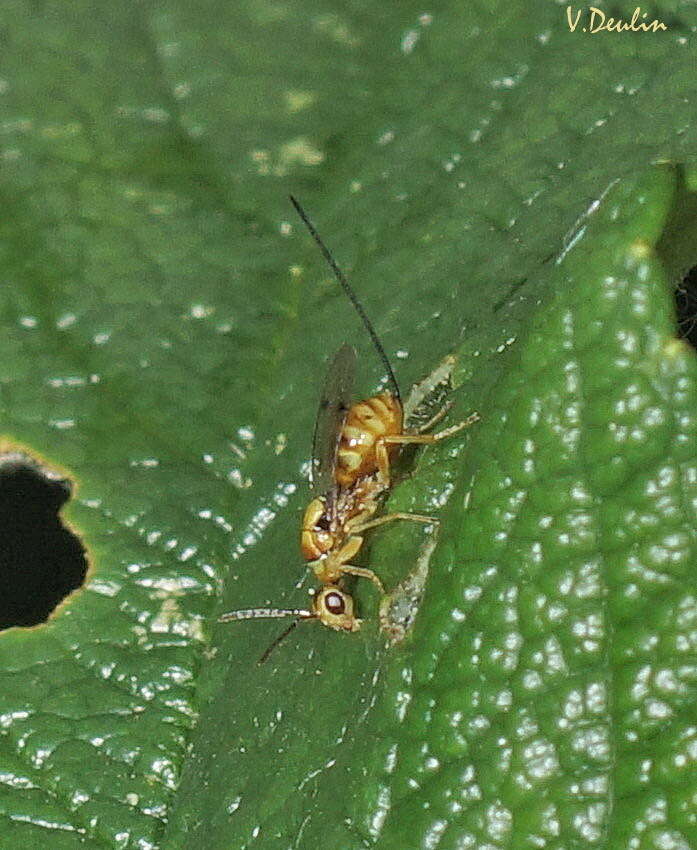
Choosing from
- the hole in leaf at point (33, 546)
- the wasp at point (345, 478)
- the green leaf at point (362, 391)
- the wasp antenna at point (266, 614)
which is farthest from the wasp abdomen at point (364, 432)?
the hole in leaf at point (33, 546)

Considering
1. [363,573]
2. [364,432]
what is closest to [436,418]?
[364,432]

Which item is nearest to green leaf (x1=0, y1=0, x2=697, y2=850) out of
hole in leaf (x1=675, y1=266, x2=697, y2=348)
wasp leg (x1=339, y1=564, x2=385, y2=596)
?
wasp leg (x1=339, y1=564, x2=385, y2=596)

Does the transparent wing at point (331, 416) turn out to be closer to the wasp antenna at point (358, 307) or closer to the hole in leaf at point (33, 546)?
the wasp antenna at point (358, 307)

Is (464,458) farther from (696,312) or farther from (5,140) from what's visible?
(5,140)

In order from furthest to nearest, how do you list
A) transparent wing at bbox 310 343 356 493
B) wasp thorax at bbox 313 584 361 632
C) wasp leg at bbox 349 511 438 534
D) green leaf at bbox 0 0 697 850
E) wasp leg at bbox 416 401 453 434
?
transparent wing at bbox 310 343 356 493
wasp leg at bbox 416 401 453 434
wasp thorax at bbox 313 584 361 632
wasp leg at bbox 349 511 438 534
green leaf at bbox 0 0 697 850

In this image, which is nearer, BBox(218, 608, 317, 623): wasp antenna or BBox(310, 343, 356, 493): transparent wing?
BBox(218, 608, 317, 623): wasp antenna

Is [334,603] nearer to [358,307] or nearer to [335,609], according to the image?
[335,609]

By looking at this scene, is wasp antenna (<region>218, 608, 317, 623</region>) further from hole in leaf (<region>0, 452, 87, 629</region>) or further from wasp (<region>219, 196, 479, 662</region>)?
hole in leaf (<region>0, 452, 87, 629</region>)
